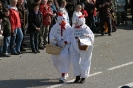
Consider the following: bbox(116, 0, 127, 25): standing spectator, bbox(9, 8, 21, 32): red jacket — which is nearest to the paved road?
bbox(9, 8, 21, 32): red jacket

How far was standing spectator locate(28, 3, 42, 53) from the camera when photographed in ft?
43.1

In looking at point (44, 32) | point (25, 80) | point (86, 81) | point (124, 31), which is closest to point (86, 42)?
point (86, 81)

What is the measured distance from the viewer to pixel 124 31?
1777 centimetres

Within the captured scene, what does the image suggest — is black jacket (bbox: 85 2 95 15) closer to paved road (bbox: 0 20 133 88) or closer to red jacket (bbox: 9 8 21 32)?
paved road (bbox: 0 20 133 88)

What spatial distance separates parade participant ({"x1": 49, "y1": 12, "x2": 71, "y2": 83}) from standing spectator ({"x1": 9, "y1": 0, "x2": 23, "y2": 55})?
326 centimetres

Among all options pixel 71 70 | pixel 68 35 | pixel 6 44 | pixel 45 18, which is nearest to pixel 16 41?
pixel 6 44

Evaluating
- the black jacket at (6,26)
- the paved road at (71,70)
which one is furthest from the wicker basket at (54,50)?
the black jacket at (6,26)

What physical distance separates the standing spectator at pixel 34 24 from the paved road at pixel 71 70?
0.32 metres

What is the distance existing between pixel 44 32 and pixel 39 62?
2.44 meters

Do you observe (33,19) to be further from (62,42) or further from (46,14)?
(62,42)

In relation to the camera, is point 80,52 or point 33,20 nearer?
point 80,52

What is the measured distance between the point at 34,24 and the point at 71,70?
116 inches

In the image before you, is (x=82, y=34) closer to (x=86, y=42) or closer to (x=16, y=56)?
(x=86, y=42)

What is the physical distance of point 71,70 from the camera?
424 inches
